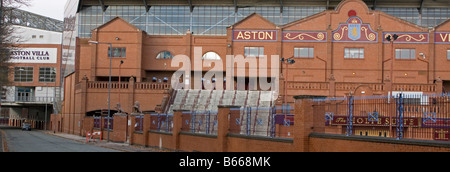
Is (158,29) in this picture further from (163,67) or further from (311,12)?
(311,12)

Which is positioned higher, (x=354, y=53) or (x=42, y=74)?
(x=354, y=53)

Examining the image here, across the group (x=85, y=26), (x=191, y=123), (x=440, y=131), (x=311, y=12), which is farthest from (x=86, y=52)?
(x=440, y=131)

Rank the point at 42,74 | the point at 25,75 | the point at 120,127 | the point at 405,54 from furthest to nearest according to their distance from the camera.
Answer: the point at 42,74, the point at 25,75, the point at 405,54, the point at 120,127

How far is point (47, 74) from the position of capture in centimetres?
9812

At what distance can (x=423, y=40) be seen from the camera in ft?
181

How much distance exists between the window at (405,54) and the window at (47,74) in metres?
65.4

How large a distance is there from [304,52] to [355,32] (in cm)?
573

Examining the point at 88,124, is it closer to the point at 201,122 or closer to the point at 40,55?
the point at 201,122

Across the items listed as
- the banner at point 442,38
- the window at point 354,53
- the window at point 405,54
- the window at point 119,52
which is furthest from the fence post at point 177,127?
the banner at point 442,38

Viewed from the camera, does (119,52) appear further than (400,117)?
Yes

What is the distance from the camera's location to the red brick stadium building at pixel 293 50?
54.8 m

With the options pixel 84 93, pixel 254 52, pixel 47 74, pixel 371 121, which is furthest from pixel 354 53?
pixel 47 74

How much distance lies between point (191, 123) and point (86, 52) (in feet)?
122
